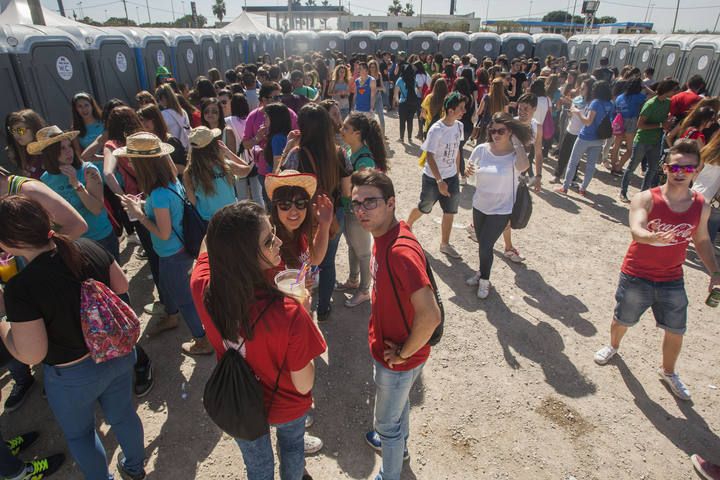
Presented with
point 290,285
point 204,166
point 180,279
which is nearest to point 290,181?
point 290,285

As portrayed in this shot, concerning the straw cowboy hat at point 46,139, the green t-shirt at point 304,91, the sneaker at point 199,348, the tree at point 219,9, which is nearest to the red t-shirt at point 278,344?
the sneaker at point 199,348

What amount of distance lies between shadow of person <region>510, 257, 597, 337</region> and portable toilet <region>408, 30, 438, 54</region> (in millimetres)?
19765

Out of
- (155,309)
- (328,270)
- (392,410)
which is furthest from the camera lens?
(155,309)

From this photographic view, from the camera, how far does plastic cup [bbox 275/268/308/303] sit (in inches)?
65.7

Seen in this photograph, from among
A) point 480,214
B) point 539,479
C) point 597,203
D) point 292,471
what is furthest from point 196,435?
point 597,203

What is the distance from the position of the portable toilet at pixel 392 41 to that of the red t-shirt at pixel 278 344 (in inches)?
896

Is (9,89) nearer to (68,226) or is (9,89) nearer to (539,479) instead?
(68,226)

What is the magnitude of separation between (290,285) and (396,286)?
52cm

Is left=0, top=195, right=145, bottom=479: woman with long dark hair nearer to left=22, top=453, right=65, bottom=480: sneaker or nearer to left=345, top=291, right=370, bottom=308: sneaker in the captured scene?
left=22, top=453, right=65, bottom=480: sneaker

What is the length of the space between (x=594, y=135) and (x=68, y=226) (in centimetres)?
693

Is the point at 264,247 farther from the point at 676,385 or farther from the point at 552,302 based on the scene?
the point at 552,302

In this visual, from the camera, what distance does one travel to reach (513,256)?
5168mm

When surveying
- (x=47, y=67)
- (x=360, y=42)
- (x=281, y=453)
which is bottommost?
(x=281, y=453)

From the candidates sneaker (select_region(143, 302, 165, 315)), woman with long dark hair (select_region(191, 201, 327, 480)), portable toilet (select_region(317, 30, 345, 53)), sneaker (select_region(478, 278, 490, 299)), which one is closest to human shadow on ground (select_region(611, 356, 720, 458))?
sneaker (select_region(478, 278, 490, 299))
